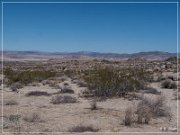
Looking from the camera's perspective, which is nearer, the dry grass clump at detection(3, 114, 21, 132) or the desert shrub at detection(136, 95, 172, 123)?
the dry grass clump at detection(3, 114, 21, 132)

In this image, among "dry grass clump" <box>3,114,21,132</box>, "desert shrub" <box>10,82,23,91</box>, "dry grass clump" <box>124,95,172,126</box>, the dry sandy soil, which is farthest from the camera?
"desert shrub" <box>10,82,23,91</box>

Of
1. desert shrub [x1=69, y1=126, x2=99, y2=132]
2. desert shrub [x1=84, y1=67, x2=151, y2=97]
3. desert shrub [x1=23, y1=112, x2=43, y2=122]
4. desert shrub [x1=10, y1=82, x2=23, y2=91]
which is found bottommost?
desert shrub [x1=69, y1=126, x2=99, y2=132]

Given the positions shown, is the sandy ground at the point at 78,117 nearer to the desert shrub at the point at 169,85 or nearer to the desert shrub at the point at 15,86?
the desert shrub at the point at 15,86

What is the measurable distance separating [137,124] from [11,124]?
14.3 feet

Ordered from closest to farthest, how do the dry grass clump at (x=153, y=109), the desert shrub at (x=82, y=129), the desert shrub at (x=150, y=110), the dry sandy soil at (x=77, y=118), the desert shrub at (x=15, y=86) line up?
the desert shrub at (x=82, y=129) < the dry sandy soil at (x=77, y=118) < the desert shrub at (x=150, y=110) < the dry grass clump at (x=153, y=109) < the desert shrub at (x=15, y=86)

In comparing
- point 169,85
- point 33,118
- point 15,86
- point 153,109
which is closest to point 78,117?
point 33,118

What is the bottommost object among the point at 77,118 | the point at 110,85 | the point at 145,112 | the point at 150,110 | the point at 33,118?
the point at 77,118

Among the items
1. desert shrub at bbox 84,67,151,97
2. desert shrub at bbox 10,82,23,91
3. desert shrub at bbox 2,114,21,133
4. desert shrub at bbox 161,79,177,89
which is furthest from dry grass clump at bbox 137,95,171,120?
desert shrub at bbox 10,82,23,91

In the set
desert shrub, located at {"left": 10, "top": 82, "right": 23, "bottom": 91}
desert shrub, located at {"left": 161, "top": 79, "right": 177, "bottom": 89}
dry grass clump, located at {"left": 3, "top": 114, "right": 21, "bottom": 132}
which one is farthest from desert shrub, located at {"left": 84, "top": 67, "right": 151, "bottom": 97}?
dry grass clump, located at {"left": 3, "top": 114, "right": 21, "bottom": 132}

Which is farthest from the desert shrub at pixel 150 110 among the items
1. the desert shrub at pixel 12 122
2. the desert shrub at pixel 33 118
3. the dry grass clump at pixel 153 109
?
the desert shrub at pixel 12 122

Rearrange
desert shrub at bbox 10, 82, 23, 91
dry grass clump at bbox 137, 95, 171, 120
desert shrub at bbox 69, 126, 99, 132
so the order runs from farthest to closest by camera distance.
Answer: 1. desert shrub at bbox 10, 82, 23, 91
2. dry grass clump at bbox 137, 95, 171, 120
3. desert shrub at bbox 69, 126, 99, 132

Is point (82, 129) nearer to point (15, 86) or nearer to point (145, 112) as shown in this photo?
point (145, 112)

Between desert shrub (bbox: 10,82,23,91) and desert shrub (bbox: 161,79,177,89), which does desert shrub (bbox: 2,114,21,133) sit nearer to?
desert shrub (bbox: 10,82,23,91)

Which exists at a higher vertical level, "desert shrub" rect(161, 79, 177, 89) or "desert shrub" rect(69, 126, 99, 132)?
"desert shrub" rect(161, 79, 177, 89)
